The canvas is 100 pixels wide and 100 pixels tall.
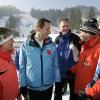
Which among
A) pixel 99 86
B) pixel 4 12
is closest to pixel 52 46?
pixel 99 86

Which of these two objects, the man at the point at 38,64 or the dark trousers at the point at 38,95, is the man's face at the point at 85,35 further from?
the dark trousers at the point at 38,95

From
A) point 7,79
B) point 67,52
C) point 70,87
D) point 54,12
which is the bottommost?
point 54,12

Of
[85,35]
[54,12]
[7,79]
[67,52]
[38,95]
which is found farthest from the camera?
[54,12]

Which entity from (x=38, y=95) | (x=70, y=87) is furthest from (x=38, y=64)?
(x=70, y=87)

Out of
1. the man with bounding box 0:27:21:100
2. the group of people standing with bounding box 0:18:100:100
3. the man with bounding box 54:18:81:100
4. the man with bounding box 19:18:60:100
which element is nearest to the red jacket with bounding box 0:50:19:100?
the man with bounding box 0:27:21:100

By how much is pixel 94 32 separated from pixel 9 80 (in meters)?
1.31

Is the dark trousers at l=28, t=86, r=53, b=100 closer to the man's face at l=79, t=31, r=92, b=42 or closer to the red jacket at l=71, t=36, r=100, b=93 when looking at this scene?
the red jacket at l=71, t=36, r=100, b=93

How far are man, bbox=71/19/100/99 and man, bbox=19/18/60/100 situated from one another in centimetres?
41

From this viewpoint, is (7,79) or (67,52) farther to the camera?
(67,52)

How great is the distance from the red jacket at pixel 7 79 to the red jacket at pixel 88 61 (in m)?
0.90

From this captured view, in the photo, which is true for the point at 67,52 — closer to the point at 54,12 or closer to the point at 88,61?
the point at 88,61

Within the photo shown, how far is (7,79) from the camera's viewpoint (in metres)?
3.09

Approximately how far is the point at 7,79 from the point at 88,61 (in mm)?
1078

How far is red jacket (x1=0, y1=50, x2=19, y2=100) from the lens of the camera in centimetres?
301
